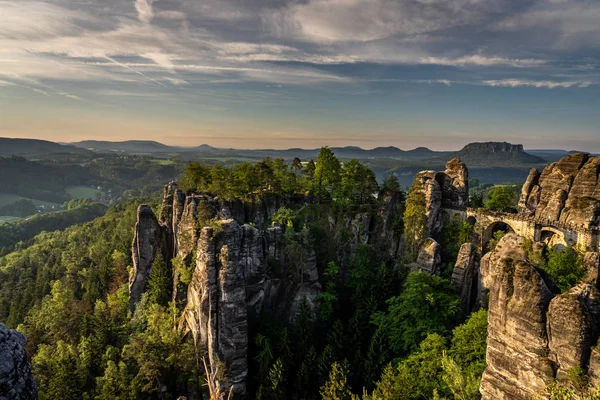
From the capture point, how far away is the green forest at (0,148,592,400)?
97.9 feet

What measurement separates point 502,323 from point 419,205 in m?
27.9

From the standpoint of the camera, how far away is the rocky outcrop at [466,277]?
3938cm

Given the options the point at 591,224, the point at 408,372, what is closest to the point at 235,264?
the point at 408,372

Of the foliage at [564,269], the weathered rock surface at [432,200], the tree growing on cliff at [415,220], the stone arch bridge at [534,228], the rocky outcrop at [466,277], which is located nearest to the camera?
the foliage at [564,269]

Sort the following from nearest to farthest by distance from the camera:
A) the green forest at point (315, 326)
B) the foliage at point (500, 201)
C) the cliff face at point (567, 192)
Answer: the green forest at point (315, 326) → the cliff face at point (567, 192) → the foliage at point (500, 201)

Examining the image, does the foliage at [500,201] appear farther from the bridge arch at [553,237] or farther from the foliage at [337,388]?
the foliage at [337,388]

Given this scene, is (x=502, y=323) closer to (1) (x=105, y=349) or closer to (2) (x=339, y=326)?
(2) (x=339, y=326)

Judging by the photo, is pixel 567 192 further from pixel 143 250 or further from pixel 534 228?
pixel 143 250

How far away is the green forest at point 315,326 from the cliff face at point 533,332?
4106mm

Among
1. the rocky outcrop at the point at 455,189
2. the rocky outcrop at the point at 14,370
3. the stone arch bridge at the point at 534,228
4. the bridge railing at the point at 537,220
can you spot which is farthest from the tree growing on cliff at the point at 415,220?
the rocky outcrop at the point at 14,370

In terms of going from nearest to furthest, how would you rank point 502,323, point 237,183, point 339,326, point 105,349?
point 502,323, point 339,326, point 105,349, point 237,183

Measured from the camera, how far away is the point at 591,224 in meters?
38.5

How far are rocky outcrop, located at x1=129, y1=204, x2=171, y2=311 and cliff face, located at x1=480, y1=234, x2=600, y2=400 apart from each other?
139 ft

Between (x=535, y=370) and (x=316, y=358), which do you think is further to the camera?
(x=316, y=358)
